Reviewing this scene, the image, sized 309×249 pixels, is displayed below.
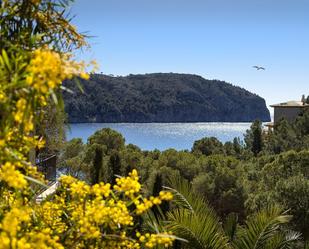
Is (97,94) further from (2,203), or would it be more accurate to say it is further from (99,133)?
(2,203)

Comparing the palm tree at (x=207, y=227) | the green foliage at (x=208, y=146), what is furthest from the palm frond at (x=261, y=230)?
the green foliage at (x=208, y=146)

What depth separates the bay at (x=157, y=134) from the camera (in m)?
122

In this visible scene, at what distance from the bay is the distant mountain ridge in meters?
2.86

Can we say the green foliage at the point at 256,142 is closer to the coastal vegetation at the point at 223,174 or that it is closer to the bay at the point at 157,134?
the coastal vegetation at the point at 223,174

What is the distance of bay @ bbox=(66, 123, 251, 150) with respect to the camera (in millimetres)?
122387

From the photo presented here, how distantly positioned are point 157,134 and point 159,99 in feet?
53.1

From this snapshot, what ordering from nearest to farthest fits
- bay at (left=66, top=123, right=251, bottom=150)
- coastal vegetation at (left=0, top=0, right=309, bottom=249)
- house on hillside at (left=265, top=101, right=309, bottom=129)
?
coastal vegetation at (left=0, top=0, right=309, bottom=249) → house on hillside at (left=265, top=101, right=309, bottom=129) → bay at (left=66, top=123, right=251, bottom=150)

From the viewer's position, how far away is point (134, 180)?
2.71 meters

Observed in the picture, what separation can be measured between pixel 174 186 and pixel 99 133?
27890 mm

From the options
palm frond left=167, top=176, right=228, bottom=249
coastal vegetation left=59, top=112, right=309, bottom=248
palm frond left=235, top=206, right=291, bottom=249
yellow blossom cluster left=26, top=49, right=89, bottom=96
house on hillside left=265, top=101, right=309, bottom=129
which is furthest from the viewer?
house on hillside left=265, top=101, right=309, bottom=129

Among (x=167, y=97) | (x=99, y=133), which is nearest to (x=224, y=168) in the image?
(x=99, y=133)

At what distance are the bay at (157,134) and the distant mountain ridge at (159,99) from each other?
2.86 metres

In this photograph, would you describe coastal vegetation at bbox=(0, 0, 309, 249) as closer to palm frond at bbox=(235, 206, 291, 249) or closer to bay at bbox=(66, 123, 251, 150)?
palm frond at bbox=(235, 206, 291, 249)

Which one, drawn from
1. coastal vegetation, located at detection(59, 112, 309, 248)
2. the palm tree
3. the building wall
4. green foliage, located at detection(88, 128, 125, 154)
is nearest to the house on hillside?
the building wall
